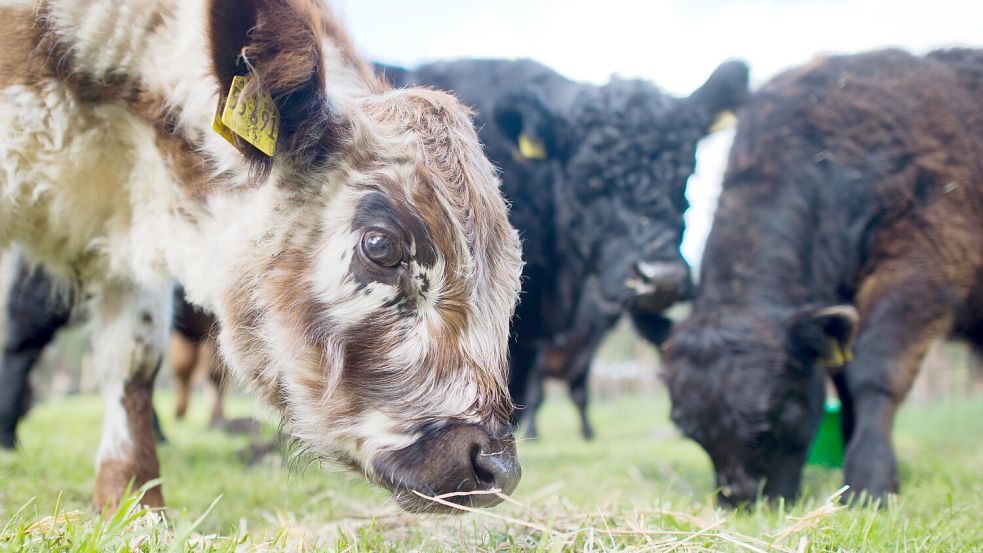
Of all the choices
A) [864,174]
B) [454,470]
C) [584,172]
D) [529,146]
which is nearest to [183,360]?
[529,146]

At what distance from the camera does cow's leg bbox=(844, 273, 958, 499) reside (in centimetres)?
382

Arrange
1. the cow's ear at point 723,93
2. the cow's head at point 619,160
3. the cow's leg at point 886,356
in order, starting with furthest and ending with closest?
the cow's ear at point 723,93 → the cow's head at point 619,160 → the cow's leg at point 886,356

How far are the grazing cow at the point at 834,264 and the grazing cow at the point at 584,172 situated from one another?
0.37 meters

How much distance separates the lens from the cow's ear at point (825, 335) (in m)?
3.95

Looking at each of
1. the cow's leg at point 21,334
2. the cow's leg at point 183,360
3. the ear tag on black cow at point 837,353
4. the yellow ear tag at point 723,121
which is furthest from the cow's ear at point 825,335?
the cow's leg at point 183,360

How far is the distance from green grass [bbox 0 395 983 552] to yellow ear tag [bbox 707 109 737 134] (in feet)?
8.50

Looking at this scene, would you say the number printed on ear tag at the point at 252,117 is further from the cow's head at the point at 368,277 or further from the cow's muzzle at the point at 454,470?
the cow's muzzle at the point at 454,470

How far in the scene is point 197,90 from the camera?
2600 mm

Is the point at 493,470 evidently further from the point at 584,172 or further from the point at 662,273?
the point at 584,172

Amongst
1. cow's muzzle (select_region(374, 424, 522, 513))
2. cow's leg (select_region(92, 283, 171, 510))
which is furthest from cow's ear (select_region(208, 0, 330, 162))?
cow's leg (select_region(92, 283, 171, 510))

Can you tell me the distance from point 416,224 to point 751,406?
8.33ft

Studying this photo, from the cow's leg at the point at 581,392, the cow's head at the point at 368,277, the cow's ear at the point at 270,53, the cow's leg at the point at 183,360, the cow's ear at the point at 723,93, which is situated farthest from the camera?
the cow's leg at the point at 581,392

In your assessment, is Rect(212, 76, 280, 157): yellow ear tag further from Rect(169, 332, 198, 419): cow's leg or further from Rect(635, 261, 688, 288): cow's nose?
Rect(169, 332, 198, 419): cow's leg

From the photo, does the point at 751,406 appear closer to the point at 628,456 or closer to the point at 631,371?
the point at 628,456
